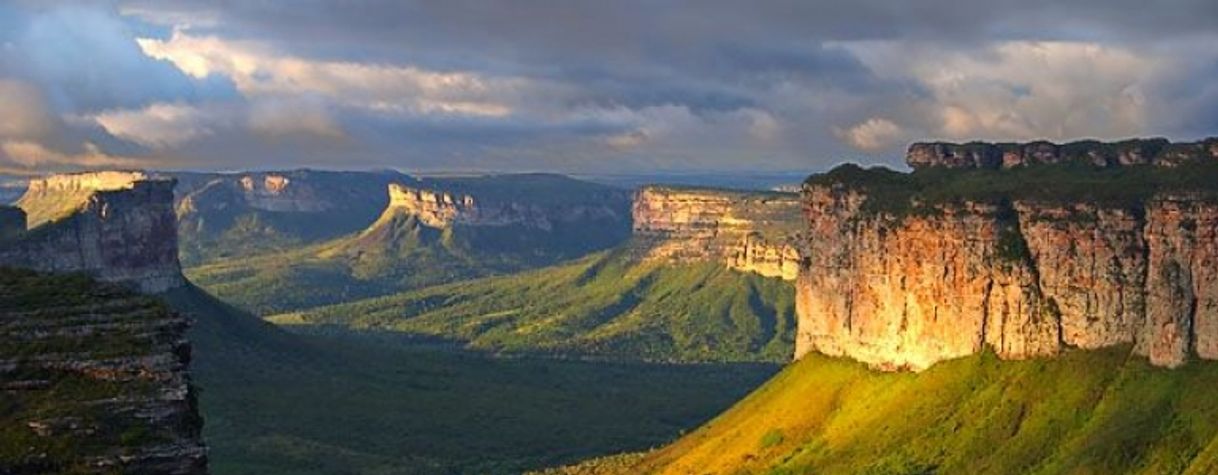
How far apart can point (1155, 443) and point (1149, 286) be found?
15.8 meters

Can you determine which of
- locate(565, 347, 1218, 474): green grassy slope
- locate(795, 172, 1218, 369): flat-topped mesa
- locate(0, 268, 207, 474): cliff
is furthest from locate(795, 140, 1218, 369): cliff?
locate(0, 268, 207, 474): cliff

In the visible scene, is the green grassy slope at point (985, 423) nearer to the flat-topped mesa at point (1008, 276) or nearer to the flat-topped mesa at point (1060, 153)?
the flat-topped mesa at point (1008, 276)

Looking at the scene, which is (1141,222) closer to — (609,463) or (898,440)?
(898,440)

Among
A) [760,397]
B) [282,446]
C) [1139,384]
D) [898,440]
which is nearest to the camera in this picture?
[1139,384]

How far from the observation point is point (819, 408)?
5581 inches

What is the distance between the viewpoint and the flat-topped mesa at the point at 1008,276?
376 ft

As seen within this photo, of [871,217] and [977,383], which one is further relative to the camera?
[871,217]

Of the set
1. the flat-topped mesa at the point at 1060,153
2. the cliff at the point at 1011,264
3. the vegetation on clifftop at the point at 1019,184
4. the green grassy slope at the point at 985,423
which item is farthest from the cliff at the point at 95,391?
the flat-topped mesa at the point at 1060,153

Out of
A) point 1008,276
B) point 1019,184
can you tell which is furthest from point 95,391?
point 1019,184

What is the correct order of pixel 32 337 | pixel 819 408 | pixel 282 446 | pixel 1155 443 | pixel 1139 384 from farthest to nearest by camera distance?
pixel 282 446 → pixel 819 408 → pixel 1139 384 → pixel 1155 443 → pixel 32 337

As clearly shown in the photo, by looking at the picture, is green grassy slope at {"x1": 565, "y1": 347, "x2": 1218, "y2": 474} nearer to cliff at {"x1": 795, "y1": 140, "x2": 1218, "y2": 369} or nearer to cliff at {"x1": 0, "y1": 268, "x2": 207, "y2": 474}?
cliff at {"x1": 795, "y1": 140, "x2": 1218, "y2": 369}

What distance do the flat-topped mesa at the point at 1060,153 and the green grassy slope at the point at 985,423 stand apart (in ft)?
83.8

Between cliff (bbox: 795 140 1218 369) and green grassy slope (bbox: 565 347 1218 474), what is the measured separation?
2.40 m

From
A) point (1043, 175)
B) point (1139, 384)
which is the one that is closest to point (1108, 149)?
point (1043, 175)
